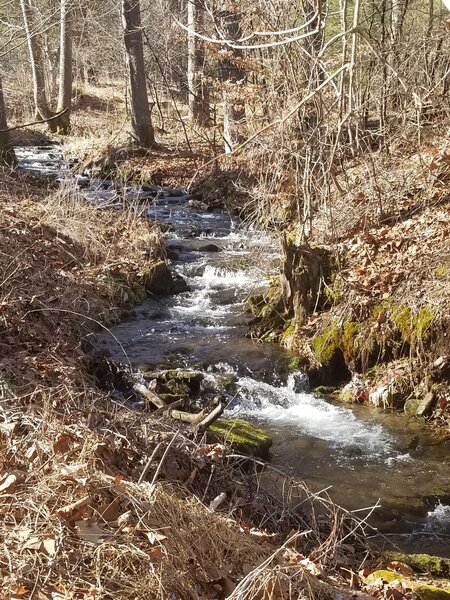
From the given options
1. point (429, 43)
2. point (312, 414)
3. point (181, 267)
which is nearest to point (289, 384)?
point (312, 414)

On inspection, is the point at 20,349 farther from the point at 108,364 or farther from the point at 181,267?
the point at 181,267

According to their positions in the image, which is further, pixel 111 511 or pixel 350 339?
pixel 350 339

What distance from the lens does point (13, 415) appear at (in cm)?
439

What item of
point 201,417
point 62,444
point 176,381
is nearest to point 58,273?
point 176,381

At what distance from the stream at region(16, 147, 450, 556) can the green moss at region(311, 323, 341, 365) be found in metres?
0.34

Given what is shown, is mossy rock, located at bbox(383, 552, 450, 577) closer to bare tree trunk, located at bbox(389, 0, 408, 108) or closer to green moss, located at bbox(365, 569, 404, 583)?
green moss, located at bbox(365, 569, 404, 583)

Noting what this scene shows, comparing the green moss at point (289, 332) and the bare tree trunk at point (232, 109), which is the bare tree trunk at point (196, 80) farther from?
the green moss at point (289, 332)

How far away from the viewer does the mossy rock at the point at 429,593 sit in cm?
387

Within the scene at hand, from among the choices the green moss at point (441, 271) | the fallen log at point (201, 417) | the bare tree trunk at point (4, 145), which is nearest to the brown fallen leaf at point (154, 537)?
the fallen log at point (201, 417)

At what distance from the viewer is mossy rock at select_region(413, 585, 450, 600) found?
12.7ft

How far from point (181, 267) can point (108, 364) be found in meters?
4.37

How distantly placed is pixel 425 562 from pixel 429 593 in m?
0.88

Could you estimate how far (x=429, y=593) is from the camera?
3.90 metres

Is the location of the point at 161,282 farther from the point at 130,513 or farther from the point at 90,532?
the point at 90,532
